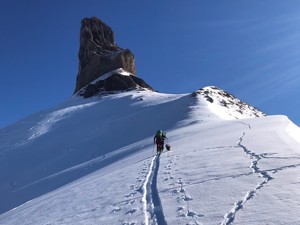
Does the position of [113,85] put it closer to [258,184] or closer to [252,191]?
[258,184]

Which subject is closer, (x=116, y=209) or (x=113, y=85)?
(x=116, y=209)

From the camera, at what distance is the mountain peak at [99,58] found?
228 ft

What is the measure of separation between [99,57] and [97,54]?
2.70 metres

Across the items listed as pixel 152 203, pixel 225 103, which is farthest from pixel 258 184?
pixel 225 103

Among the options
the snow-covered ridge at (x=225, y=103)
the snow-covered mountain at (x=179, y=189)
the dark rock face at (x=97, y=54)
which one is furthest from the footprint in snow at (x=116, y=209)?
the dark rock face at (x=97, y=54)

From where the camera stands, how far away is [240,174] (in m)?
10.2

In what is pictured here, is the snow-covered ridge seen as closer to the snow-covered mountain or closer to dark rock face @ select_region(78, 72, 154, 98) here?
dark rock face @ select_region(78, 72, 154, 98)

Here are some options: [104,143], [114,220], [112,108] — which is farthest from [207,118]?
[114,220]

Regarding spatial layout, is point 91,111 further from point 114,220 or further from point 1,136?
point 114,220

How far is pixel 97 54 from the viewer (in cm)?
8062

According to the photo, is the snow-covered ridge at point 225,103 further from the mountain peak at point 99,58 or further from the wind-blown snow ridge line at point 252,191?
the wind-blown snow ridge line at point 252,191

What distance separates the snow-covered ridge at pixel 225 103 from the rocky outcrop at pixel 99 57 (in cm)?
1885

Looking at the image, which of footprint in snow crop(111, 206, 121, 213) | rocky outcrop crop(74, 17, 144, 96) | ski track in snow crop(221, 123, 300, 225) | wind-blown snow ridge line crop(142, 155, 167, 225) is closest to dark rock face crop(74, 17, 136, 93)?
rocky outcrop crop(74, 17, 144, 96)

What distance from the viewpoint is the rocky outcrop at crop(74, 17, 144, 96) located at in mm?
72044
